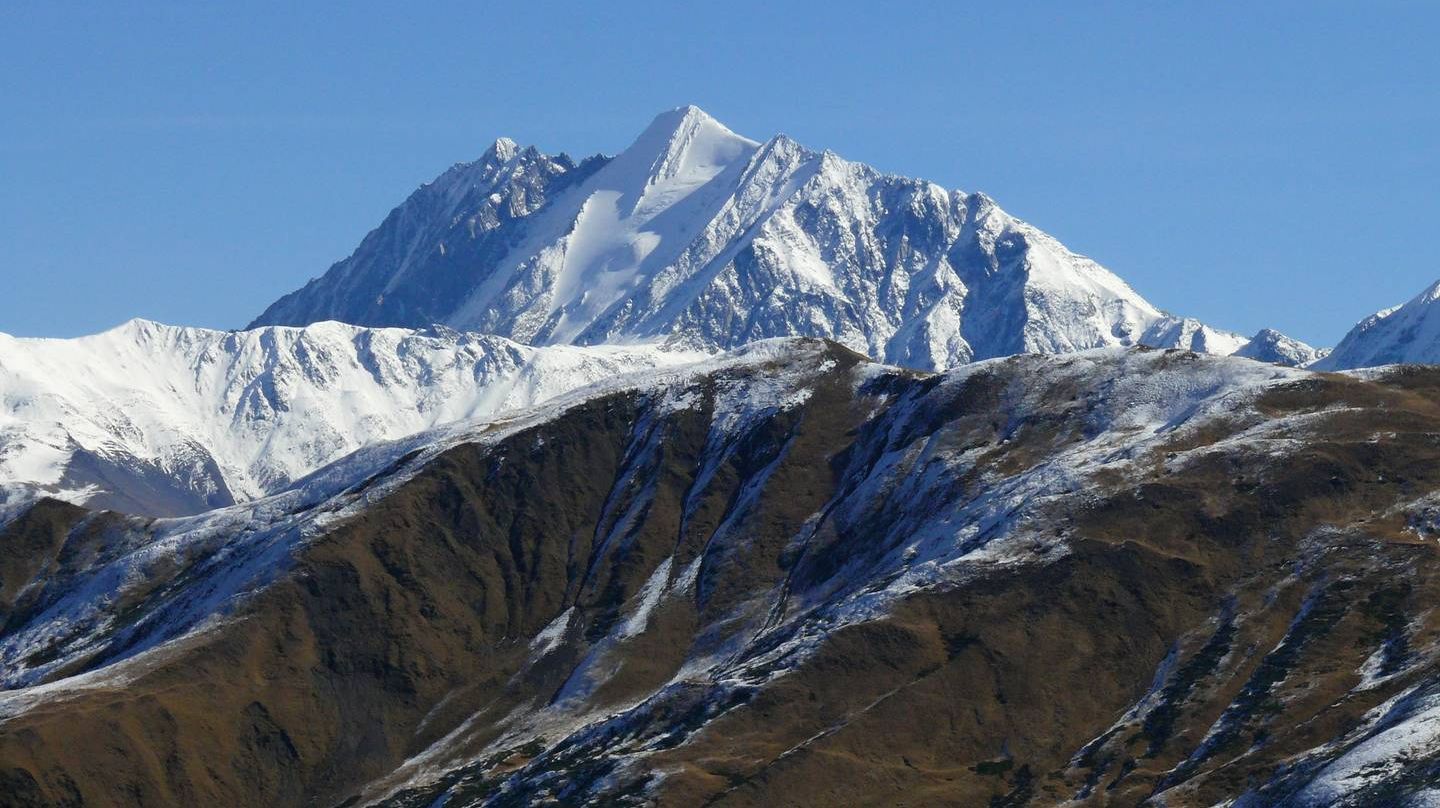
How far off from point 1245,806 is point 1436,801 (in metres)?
20.9

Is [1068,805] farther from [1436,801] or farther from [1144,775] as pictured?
[1436,801]

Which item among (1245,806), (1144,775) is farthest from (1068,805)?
(1245,806)

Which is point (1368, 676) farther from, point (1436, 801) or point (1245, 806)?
point (1436, 801)

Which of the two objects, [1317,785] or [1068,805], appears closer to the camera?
[1317,785]

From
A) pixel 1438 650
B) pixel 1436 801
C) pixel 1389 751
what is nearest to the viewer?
pixel 1436 801

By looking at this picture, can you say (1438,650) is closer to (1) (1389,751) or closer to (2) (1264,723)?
(2) (1264,723)

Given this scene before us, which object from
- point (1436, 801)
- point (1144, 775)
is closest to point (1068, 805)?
point (1144, 775)

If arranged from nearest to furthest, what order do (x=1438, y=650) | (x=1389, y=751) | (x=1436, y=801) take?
(x=1436, y=801)
(x=1389, y=751)
(x=1438, y=650)

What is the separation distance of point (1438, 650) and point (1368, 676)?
6580 millimetres

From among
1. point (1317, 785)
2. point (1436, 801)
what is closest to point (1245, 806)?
point (1317, 785)

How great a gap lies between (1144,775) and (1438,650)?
1108 inches

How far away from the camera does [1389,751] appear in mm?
169500

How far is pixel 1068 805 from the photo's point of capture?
19850cm

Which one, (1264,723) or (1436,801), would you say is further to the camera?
(1264,723)
